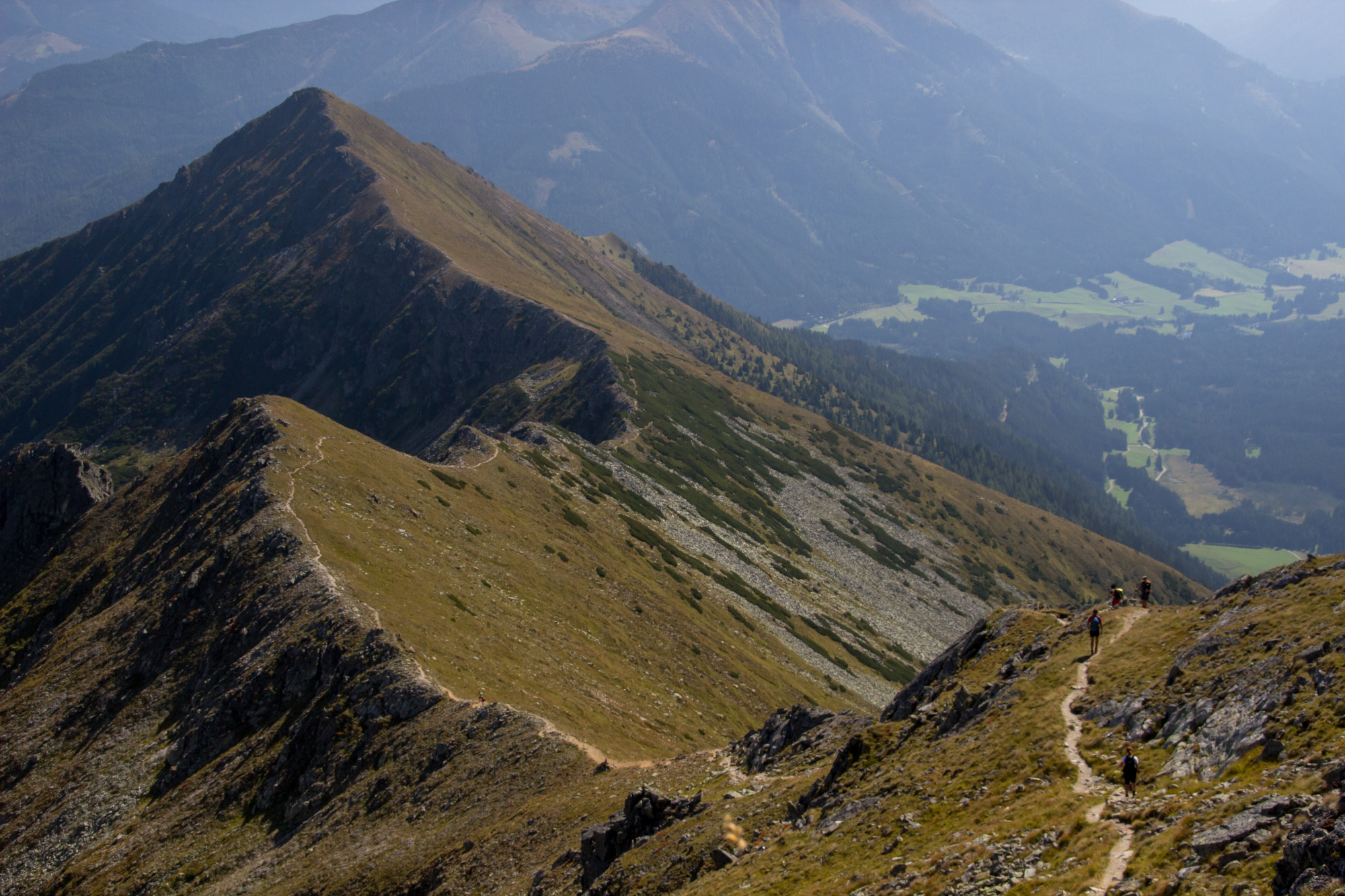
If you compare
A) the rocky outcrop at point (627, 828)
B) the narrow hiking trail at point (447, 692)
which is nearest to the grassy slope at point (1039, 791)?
the rocky outcrop at point (627, 828)

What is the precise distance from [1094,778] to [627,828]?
1938cm

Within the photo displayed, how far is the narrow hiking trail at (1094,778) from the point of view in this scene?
21172 millimetres

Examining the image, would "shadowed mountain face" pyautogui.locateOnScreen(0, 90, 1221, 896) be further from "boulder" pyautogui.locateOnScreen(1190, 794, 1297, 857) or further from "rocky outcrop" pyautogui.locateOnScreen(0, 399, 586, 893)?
"boulder" pyautogui.locateOnScreen(1190, 794, 1297, 857)

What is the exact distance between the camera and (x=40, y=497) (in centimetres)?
10500

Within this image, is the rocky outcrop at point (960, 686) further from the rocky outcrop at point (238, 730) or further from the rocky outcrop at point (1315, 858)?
the rocky outcrop at point (238, 730)

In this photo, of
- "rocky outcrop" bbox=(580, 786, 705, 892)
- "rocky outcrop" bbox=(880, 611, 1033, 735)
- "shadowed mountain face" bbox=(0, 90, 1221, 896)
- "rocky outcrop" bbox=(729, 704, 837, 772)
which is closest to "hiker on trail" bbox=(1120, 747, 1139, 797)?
"shadowed mountain face" bbox=(0, 90, 1221, 896)

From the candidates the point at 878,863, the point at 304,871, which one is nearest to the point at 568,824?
the point at 304,871

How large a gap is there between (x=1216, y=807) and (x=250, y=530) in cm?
6572

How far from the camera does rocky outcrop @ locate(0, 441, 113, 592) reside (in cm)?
10350

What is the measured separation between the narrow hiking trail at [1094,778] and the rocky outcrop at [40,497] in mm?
114279

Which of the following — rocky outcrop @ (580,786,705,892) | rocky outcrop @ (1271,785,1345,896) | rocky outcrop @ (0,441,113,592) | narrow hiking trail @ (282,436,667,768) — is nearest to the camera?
rocky outcrop @ (1271,785,1345,896)

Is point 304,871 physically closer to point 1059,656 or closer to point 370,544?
point 370,544

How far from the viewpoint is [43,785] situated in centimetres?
5453

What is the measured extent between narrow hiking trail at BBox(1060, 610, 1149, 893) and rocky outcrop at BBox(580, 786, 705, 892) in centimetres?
1626
